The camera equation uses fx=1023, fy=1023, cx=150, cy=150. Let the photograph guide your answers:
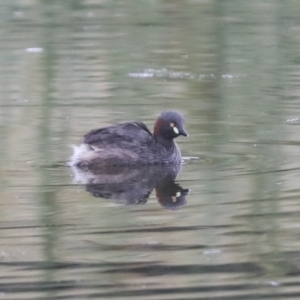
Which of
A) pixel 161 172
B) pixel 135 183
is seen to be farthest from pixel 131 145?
pixel 135 183

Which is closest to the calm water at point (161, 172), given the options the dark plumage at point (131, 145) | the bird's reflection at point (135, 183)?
the bird's reflection at point (135, 183)

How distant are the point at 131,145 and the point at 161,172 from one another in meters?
0.36

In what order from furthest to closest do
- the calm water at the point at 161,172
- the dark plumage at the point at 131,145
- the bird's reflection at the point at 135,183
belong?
the dark plumage at the point at 131,145 → the bird's reflection at the point at 135,183 → the calm water at the point at 161,172

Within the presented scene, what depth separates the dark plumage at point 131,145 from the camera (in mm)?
7504

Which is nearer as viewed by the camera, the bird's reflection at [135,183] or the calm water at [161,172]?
the calm water at [161,172]

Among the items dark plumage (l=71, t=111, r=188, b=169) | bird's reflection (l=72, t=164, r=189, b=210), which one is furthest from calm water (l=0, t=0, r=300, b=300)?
dark plumage (l=71, t=111, r=188, b=169)

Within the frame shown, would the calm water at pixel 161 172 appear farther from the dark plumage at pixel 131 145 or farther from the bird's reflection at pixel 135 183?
the dark plumage at pixel 131 145

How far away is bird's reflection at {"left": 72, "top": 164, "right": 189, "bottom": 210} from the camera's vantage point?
6.49 meters

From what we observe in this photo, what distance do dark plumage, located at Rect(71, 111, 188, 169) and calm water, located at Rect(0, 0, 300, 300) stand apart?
0.16m

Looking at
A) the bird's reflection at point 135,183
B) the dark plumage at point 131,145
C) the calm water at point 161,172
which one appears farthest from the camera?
the dark plumage at point 131,145

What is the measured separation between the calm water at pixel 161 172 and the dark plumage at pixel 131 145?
156 millimetres

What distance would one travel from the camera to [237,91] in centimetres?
991

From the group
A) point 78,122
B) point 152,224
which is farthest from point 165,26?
point 152,224

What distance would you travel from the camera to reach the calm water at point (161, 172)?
16.0ft
